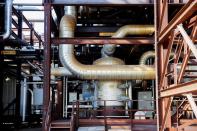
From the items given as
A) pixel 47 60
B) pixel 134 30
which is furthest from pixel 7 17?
pixel 134 30

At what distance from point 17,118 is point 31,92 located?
17.6 feet

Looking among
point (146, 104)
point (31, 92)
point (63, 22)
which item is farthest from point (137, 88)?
point (31, 92)

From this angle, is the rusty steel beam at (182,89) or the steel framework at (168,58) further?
the steel framework at (168,58)

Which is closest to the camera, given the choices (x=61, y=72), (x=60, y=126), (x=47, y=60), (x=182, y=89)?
(x=182, y=89)

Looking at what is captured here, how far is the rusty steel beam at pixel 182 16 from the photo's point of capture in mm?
5504

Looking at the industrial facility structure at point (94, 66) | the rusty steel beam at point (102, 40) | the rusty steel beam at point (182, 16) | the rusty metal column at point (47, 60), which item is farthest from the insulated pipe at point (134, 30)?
the rusty steel beam at point (182, 16)

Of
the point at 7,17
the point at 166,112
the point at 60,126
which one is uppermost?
the point at 7,17

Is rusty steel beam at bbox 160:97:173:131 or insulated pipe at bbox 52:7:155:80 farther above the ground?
insulated pipe at bbox 52:7:155:80

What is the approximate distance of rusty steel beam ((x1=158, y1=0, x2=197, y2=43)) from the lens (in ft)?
18.1

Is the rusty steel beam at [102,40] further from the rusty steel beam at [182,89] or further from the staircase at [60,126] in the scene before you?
the rusty steel beam at [182,89]

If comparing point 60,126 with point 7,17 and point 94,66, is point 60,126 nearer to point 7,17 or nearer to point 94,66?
point 94,66

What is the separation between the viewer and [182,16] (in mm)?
6016

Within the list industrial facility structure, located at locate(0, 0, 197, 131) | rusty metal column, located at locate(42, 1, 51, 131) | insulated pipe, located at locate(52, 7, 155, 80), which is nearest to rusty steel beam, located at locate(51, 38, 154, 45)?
industrial facility structure, located at locate(0, 0, 197, 131)

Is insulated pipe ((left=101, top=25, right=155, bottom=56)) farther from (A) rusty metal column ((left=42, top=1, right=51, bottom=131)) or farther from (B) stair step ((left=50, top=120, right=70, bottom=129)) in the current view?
(B) stair step ((left=50, top=120, right=70, bottom=129))
